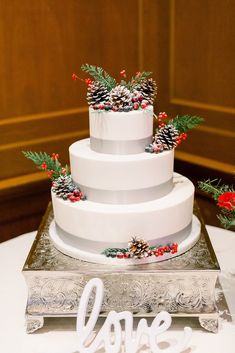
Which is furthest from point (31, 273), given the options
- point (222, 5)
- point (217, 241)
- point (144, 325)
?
point (222, 5)

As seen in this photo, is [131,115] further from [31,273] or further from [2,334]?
[2,334]

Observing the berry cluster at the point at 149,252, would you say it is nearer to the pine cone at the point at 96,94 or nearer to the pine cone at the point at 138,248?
the pine cone at the point at 138,248

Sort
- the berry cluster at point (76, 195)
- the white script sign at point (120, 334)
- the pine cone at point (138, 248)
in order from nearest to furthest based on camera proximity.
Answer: the white script sign at point (120, 334), the pine cone at point (138, 248), the berry cluster at point (76, 195)

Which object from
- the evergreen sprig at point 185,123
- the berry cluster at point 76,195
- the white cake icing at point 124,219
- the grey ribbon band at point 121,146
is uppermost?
the evergreen sprig at point 185,123

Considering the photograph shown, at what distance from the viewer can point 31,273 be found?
1255 mm

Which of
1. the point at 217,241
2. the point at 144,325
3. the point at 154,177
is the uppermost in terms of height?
the point at 154,177

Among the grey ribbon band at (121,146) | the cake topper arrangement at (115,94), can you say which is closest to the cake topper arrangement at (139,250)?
the grey ribbon band at (121,146)

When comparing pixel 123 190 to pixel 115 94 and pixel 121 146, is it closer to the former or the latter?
pixel 121 146

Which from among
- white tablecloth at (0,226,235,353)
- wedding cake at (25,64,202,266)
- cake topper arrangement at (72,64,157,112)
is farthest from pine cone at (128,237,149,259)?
cake topper arrangement at (72,64,157,112)

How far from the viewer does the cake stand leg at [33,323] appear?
1.27m

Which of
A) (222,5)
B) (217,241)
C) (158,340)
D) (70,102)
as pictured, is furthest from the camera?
(70,102)

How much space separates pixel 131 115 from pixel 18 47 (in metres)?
0.88

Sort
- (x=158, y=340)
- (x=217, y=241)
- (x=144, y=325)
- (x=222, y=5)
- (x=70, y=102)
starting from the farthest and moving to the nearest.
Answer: (x=70, y=102), (x=222, y=5), (x=217, y=241), (x=158, y=340), (x=144, y=325)

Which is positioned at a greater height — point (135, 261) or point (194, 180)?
point (135, 261)
